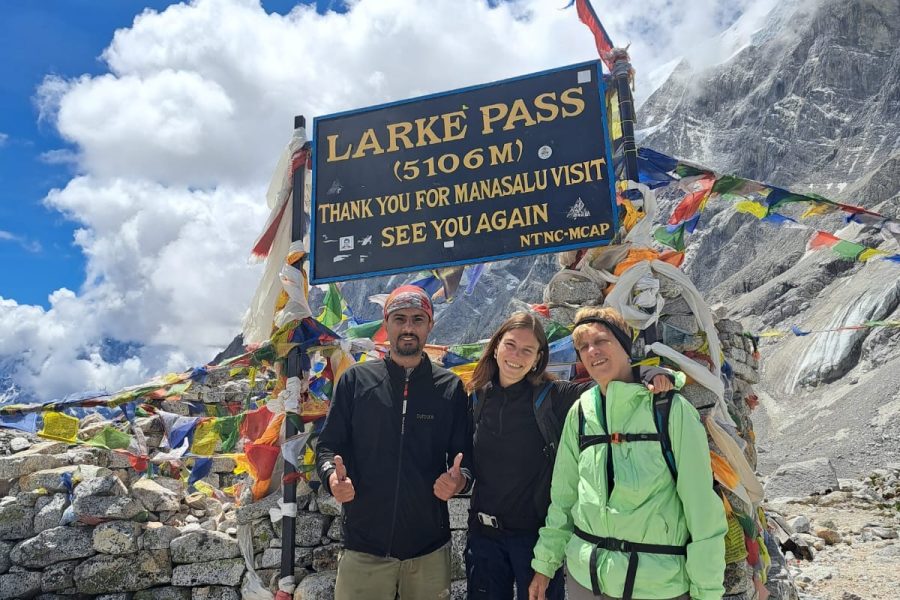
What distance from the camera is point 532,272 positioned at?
380 ft

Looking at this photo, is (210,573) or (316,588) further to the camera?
(210,573)

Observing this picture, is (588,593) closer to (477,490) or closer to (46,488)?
(477,490)

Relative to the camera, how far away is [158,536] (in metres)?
5.41

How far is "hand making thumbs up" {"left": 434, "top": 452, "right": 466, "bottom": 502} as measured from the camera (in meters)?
3.34

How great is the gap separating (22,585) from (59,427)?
142 centimetres

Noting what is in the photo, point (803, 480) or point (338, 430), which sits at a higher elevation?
point (338, 430)

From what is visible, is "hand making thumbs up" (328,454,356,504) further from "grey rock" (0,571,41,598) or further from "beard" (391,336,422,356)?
"grey rock" (0,571,41,598)

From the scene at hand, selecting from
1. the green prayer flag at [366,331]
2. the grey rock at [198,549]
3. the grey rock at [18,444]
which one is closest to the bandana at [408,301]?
the green prayer flag at [366,331]

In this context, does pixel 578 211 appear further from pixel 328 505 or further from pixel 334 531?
pixel 334 531

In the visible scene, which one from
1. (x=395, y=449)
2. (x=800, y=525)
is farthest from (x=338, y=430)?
(x=800, y=525)

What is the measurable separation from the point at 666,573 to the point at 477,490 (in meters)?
1.17

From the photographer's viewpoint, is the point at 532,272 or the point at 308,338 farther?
the point at 532,272

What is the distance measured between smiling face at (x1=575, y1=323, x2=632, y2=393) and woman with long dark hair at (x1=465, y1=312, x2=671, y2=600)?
207 mm

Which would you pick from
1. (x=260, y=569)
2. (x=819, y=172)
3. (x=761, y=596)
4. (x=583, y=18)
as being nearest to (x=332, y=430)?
(x=260, y=569)
